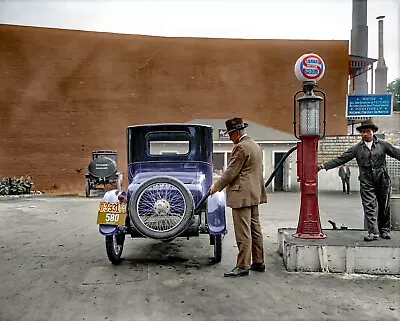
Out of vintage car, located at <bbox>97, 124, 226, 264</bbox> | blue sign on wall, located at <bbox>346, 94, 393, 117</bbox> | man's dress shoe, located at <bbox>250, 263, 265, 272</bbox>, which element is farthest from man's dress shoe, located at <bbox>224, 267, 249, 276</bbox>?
blue sign on wall, located at <bbox>346, 94, 393, 117</bbox>

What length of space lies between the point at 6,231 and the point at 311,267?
20.1 feet

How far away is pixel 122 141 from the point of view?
737 inches

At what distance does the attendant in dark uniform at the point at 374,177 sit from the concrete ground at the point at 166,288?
0.84 m

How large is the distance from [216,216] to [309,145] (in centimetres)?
157

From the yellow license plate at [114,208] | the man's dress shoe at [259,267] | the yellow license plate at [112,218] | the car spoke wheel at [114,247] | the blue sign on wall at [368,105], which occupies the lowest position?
the man's dress shoe at [259,267]

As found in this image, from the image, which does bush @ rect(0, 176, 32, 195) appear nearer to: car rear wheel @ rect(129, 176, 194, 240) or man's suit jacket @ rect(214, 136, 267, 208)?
car rear wheel @ rect(129, 176, 194, 240)

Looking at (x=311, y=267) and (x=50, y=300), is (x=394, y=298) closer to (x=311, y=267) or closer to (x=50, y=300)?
(x=311, y=267)

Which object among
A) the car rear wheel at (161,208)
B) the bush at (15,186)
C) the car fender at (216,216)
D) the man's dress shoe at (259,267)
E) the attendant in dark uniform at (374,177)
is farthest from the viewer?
the bush at (15,186)

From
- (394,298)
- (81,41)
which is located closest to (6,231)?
(394,298)

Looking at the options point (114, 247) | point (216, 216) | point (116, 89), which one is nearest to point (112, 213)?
point (114, 247)

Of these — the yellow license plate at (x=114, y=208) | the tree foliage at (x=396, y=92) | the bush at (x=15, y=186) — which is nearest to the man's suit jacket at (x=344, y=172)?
the bush at (x=15, y=186)

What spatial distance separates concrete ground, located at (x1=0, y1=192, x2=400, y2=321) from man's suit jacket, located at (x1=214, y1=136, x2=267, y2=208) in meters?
0.92

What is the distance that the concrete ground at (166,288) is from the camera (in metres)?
3.79

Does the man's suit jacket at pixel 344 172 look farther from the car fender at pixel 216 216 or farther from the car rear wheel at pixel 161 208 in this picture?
the car rear wheel at pixel 161 208
